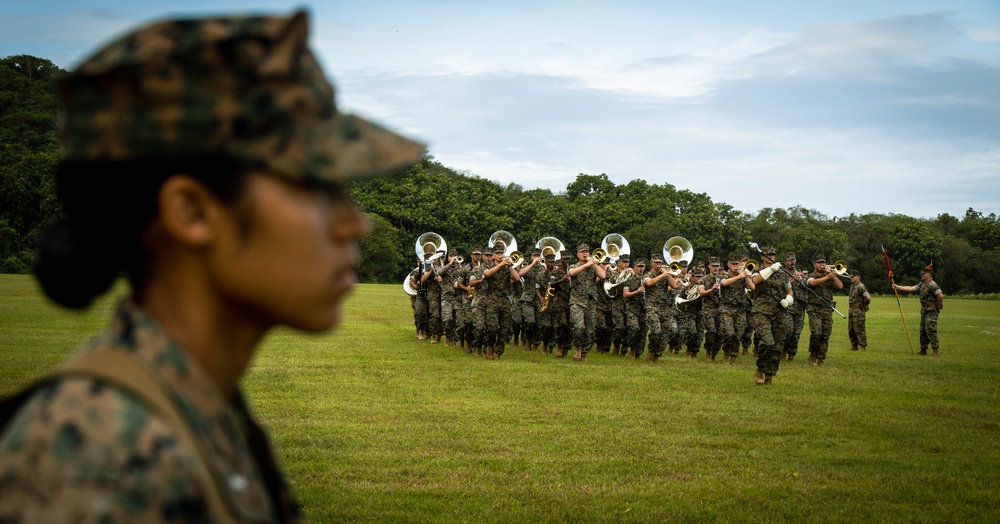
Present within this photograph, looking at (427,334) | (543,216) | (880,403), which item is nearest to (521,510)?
(880,403)

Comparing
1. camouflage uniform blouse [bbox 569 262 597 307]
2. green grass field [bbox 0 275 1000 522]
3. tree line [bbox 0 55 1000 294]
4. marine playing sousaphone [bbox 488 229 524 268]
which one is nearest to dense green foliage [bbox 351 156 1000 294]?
tree line [bbox 0 55 1000 294]

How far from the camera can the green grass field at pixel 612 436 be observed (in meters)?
7.76

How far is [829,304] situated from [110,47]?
2261 cm

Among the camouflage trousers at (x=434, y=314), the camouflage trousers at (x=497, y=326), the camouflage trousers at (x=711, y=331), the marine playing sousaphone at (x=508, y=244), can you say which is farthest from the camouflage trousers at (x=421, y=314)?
the camouflage trousers at (x=711, y=331)

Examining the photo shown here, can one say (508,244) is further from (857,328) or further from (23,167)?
(23,167)

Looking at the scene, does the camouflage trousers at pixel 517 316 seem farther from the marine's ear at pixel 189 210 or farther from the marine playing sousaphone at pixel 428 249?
the marine's ear at pixel 189 210

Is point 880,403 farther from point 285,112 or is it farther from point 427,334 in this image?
point 285,112

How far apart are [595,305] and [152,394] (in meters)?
19.3

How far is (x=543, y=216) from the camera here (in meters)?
77.9

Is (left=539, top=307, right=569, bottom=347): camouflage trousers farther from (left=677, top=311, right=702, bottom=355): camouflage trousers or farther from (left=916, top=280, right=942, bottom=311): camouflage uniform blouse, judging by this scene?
(left=916, top=280, right=942, bottom=311): camouflage uniform blouse

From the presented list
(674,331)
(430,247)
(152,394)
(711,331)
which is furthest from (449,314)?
(152,394)

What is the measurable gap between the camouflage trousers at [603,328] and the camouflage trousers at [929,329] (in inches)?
314

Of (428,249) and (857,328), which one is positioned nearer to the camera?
(857,328)

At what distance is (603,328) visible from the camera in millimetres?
21594
